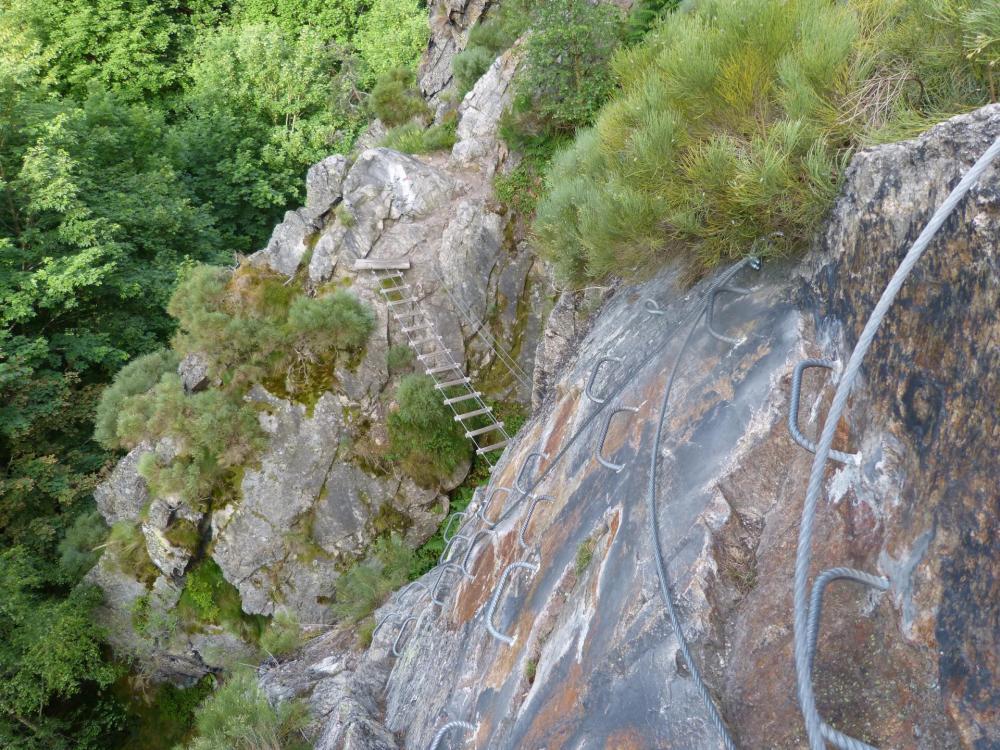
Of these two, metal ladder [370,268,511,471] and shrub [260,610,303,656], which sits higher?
metal ladder [370,268,511,471]

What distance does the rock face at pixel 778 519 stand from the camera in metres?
1.67

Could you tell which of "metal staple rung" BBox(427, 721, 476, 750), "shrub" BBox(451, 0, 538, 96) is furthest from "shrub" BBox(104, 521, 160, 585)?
"shrub" BBox(451, 0, 538, 96)

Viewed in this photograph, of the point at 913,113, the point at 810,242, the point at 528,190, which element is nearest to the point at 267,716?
the point at 810,242

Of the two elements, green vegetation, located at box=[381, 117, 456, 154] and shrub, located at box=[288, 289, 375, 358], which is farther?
green vegetation, located at box=[381, 117, 456, 154]

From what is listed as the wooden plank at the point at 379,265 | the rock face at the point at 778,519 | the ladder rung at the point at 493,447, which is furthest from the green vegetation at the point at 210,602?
the rock face at the point at 778,519

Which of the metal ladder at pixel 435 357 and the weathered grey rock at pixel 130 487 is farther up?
the metal ladder at pixel 435 357

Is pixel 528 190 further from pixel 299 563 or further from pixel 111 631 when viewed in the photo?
pixel 111 631

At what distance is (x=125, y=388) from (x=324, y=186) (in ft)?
14.0

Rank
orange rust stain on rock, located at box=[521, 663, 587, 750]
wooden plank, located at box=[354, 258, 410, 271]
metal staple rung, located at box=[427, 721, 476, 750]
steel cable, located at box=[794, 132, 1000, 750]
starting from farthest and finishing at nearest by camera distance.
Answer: wooden plank, located at box=[354, 258, 410, 271] < metal staple rung, located at box=[427, 721, 476, 750] < orange rust stain on rock, located at box=[521, 663, 587, 750] < steel cable, located at box=[794, 132, 1000, 750]

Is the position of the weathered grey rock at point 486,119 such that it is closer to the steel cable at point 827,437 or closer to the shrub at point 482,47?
the shrub at point 482,47

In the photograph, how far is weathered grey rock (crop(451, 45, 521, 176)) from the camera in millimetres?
9656

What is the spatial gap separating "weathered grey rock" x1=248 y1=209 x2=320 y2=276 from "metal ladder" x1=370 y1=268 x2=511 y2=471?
1.29m

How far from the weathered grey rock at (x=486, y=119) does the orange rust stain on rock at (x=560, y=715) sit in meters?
8.13

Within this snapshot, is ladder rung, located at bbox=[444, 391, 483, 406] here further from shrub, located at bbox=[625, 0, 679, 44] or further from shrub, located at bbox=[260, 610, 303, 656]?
shrub, located at bbox=[625, 0, 679, 44]
